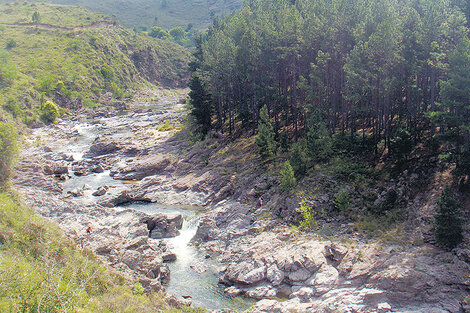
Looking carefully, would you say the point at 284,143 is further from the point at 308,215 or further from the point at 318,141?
the point at 308,215

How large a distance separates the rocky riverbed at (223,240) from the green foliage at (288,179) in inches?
154

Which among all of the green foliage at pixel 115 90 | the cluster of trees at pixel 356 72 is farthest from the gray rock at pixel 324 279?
the green foliage at pixel 115 90

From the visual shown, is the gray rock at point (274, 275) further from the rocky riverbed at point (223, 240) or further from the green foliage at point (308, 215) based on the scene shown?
the green foliage at point (308, 215)

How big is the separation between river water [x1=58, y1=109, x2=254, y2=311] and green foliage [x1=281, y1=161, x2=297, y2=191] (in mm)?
11710

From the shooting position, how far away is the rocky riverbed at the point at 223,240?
27.3 meters

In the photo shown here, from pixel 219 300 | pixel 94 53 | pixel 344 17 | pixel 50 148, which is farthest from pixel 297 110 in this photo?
pixel 94 53

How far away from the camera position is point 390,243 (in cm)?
3288

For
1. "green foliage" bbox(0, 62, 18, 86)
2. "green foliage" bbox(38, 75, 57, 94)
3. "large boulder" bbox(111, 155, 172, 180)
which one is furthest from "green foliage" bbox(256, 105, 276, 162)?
"green foliage" bbox(0, 62, 18, 86)

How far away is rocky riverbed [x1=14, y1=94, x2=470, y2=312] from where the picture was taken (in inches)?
1073

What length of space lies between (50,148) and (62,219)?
3755 cm

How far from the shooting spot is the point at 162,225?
43156 millimetres

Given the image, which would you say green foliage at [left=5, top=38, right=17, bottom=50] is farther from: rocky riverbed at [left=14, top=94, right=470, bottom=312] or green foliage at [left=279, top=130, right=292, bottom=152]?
green foliage at [left=279, top=130, right=292, bottom=152]

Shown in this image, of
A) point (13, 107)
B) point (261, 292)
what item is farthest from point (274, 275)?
point (13, 107)

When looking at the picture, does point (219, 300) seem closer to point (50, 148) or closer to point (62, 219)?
point (62, 219)
